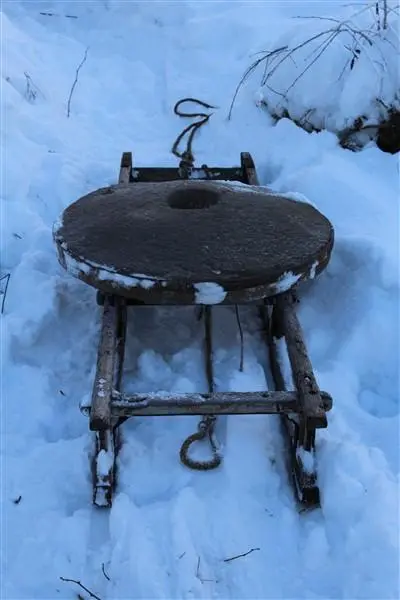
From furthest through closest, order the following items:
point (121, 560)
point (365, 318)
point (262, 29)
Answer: point (262, 29) → point (365, 318) → point (121, 560)

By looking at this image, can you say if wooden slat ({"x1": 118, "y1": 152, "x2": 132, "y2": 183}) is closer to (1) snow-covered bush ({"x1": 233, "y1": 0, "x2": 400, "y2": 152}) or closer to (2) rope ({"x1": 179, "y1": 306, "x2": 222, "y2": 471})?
(1) snow-covered bush ({"x1": 233, "y1": 0, "x2": 400, "y2": 152})

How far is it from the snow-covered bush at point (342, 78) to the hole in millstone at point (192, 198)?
1083 millimetres

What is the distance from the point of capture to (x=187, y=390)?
209 cm

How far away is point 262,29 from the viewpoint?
4.55 metres

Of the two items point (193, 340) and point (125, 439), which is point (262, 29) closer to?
point (193, 340)

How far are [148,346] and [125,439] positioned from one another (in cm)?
43

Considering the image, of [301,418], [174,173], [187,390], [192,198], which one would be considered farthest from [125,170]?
[301,418]

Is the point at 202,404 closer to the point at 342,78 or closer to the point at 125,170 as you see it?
the point at 125,170

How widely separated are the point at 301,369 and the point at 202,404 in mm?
301

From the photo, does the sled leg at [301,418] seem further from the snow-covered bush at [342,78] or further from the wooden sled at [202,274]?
the snow-covered bush at [342,78]

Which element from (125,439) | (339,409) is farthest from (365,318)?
(125,439)

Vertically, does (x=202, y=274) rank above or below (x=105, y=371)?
above

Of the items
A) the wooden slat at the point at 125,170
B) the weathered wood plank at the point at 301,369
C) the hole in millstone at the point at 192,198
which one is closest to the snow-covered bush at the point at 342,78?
the wooden slat at the point at 125,170

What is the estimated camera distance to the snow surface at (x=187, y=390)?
5.23ft
